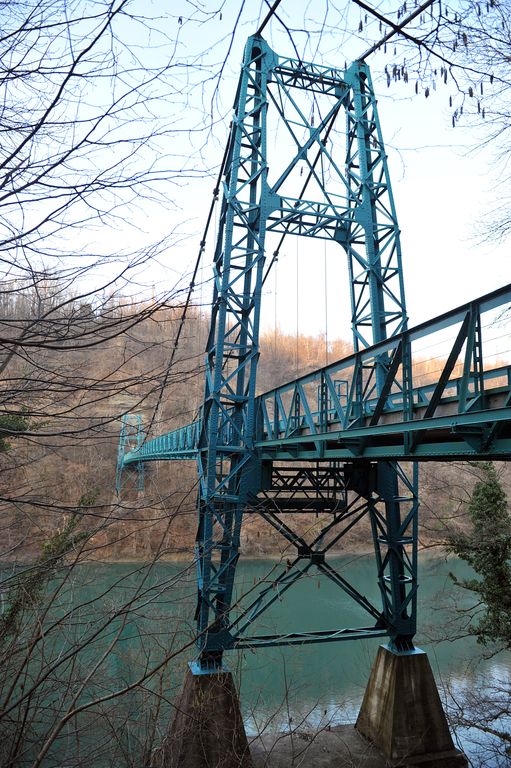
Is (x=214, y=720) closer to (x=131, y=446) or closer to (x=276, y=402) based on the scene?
(x=276, y=402)

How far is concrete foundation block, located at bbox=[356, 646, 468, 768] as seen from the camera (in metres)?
6.59

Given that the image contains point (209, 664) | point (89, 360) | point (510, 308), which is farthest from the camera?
point (209, 664)

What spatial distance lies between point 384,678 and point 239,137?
26.6 feet

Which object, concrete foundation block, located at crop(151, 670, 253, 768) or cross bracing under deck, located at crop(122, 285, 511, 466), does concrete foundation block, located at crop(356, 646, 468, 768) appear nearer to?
concrete foundation block, located at crop(151, 670, 253, 768)

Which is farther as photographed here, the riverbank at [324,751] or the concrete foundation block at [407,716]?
the concrete foundation block at [407,716]

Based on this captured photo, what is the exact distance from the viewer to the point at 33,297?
184cm

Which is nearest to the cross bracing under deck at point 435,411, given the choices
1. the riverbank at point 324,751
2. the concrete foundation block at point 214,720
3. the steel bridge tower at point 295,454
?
the steel bridge tower at point 295,454

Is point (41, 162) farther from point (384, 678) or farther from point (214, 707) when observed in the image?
point (384, 678)

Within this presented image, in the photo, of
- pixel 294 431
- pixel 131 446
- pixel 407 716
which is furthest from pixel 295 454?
pixel 131 446

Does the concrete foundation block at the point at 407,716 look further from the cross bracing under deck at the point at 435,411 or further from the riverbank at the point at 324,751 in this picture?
the cross bracing under deck at the point at 435,411

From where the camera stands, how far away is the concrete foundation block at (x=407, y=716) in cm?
659

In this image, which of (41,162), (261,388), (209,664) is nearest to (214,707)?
(209,664)

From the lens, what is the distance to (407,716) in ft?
22.5

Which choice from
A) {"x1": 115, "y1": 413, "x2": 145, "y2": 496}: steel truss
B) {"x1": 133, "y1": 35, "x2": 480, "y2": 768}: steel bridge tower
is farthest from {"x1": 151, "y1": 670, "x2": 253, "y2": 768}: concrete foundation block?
{"x1": 115, "y1": 413, "x2": 145, "y2": 496}: steel truss
